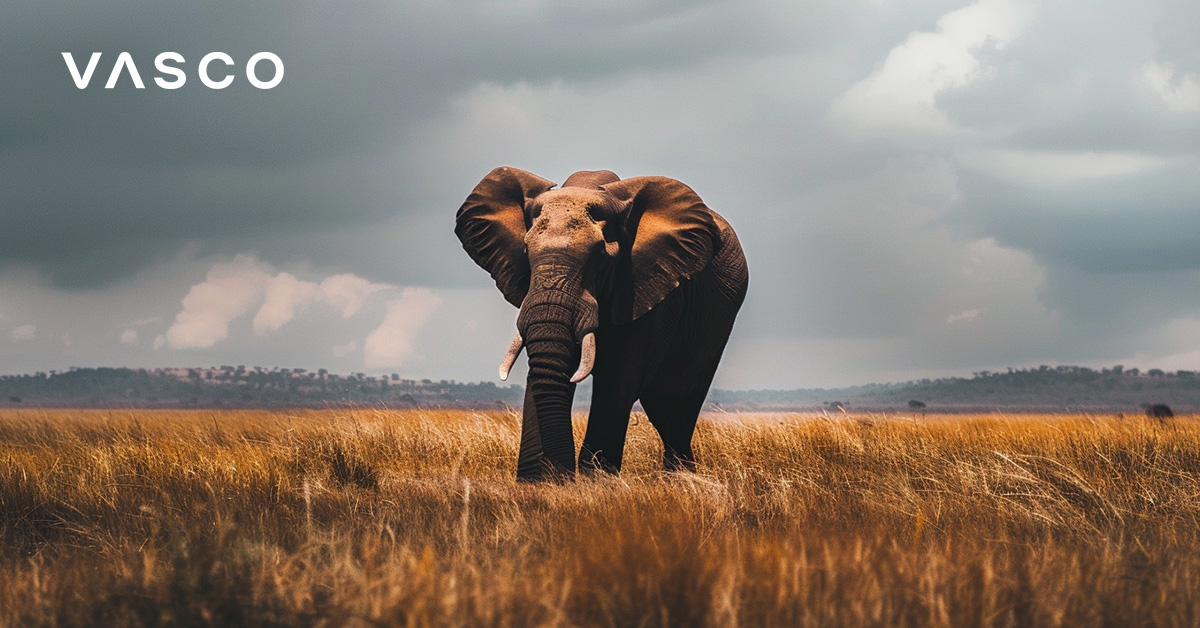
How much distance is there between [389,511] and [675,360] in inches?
152

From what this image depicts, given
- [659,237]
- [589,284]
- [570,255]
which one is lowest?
[589,284]

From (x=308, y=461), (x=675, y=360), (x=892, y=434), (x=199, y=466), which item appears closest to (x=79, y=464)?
(x=199, y=466)

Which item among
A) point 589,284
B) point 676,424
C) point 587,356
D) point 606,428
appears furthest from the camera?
point 676,424

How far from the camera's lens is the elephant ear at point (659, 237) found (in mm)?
8750

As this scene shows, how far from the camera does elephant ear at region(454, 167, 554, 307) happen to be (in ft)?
29.3

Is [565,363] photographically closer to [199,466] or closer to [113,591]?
[199,466]

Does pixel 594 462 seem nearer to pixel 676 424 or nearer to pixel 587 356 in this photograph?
pixel 587 356

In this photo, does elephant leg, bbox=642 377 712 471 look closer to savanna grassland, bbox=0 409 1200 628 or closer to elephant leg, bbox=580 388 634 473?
savanna grassland, bbox=0 409 1200 628

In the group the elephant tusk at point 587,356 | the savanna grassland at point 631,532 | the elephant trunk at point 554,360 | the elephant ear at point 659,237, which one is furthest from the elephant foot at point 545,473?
the elephant ear at point 659,237

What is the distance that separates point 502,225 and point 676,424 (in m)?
3.01

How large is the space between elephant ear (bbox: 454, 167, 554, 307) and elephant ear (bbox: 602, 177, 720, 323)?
2.45 ft

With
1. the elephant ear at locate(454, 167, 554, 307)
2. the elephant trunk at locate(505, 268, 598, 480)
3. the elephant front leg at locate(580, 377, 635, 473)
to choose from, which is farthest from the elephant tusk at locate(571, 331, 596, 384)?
the elephant ear at locate(454, 167, 554, 307)

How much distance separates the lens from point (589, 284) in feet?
27.1

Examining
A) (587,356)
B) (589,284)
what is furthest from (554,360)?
(589,284)
